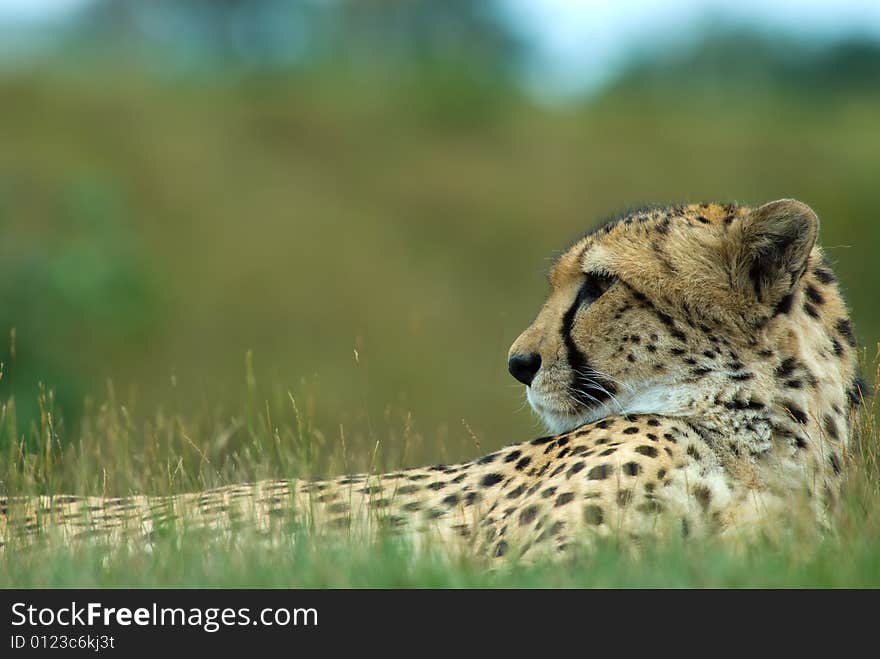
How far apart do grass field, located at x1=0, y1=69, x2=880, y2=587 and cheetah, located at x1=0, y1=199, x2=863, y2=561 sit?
4488 millimetres

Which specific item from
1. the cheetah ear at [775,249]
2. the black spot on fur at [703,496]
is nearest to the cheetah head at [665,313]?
the cheetah ear at [775,249]

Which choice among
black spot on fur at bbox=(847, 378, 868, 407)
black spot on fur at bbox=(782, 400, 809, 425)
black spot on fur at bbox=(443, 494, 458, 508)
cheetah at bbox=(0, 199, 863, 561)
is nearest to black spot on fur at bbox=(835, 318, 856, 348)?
cheetah at bbox=(0, 199, 863, 561)

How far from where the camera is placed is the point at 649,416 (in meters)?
3.88

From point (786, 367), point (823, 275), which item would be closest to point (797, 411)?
point (786, 367)

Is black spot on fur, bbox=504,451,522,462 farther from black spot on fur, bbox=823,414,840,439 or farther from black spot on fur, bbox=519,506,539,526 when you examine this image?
black spot on fur, bbox=823,414,840,439

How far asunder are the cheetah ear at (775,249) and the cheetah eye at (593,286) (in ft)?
1.22

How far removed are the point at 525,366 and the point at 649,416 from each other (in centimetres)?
39

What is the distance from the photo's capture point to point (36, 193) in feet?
53.9

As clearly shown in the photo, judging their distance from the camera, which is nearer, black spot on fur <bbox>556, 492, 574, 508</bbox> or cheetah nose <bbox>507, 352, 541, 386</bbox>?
black spot on fur <bbox>556, 492, 574, 508</bbox>

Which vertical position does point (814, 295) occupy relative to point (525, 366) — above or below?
above

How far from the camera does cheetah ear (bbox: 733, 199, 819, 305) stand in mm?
3842

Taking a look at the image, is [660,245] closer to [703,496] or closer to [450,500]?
[703,496]
